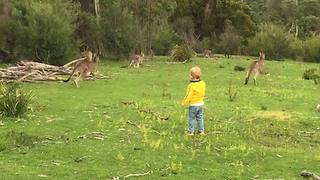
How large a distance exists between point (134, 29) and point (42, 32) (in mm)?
10460

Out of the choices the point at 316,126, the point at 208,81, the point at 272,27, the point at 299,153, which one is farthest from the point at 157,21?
the point at 299,153

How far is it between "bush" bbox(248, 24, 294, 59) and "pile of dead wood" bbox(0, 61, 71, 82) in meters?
27.1

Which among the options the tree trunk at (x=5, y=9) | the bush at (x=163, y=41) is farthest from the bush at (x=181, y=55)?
the tree trunk at (x=5, y=9)

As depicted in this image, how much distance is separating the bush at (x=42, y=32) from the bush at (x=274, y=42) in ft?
72.6

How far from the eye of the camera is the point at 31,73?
24.3 metres

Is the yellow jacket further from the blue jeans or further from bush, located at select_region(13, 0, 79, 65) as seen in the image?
bush, located at select_region(13, 0, 79, 65)

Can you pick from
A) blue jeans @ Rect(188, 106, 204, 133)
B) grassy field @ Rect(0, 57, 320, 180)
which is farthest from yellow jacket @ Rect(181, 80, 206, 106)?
grassy field @ Rect(0, 57, 320, 180)

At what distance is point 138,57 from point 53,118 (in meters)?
20.3

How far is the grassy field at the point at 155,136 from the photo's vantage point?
395 inches

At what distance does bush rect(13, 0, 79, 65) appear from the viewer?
32.1 meters

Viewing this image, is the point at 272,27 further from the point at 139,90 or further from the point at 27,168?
the point at 27,168

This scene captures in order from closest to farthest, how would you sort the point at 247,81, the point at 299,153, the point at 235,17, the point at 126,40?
the point at 299,153 → the point at 247,81 → the point at 126,40 → the point at 235,17

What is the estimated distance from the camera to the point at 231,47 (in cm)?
5556

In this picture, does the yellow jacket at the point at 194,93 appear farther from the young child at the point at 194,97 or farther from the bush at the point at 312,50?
the bush at the point at 312,50
